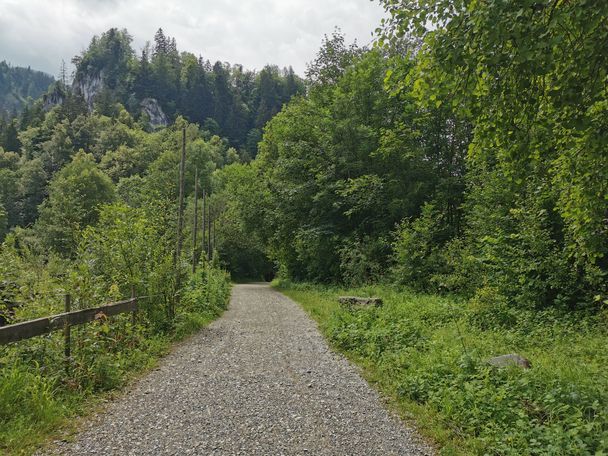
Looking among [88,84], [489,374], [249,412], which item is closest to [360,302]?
[489,374]

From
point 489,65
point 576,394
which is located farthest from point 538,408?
point 489,65

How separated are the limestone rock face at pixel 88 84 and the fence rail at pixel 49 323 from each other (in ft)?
605

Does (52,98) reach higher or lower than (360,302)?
higher

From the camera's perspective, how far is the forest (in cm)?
463

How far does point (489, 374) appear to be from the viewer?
19.4 feet

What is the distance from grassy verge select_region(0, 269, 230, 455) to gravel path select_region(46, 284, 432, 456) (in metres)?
0.34

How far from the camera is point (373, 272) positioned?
67.9 ft

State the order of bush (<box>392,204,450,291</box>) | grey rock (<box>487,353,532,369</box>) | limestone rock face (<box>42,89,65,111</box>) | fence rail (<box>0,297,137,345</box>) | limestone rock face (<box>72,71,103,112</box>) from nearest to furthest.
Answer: fence rail (<box>0,297,137,345</box>)
grey rock (<box>487,353,532,369</box>)
bush (<box>392,204,450,291</box>)
limestone rock face (<box>42,89,65,111</box>)
limestone rock face (<box>72,71,103,112</box>)

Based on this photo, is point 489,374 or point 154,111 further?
point 154,111

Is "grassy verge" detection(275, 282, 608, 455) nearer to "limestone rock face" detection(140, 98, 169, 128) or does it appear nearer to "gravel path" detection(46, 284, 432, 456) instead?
"gravel path" detection(46, 284, 432, 456)

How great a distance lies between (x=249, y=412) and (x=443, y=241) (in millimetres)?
15772

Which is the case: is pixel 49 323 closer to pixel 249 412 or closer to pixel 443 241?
pixel 249 412

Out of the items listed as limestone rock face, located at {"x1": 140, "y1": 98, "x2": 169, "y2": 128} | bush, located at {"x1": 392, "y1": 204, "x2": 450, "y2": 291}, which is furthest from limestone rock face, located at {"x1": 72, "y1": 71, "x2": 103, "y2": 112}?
bush, located at {"x1": 392, "y1": 204, "x2": 450, "y2": 291}

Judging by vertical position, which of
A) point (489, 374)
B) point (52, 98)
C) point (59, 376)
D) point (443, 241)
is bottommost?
point (59, 376)
